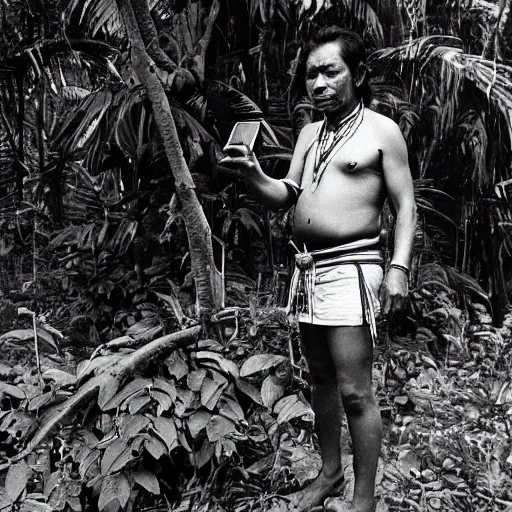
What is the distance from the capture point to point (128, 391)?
278 cm

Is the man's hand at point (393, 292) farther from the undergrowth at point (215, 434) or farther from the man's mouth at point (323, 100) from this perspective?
the undergrowth at point (215, 434)

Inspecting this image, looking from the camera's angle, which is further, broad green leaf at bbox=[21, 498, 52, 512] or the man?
broad green leaf at bbox=[21, 498, 52, 512]

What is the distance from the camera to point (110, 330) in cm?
429

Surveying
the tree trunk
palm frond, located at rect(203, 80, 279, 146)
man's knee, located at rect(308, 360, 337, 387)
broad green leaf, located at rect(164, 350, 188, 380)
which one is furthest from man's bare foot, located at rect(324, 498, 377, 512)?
palm frond, located at rect(203, 80, 279, 146)

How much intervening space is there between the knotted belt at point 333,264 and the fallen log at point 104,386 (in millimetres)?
811

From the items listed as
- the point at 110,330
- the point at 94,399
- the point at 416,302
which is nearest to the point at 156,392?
the point at 94,399

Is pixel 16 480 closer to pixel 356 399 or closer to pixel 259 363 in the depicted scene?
pixel 259 363

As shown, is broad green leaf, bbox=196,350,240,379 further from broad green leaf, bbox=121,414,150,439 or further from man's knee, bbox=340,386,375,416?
man's knee, bbox=340,386,375,416

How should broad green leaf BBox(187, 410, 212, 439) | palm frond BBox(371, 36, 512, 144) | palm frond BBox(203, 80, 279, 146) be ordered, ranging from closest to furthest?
broad green leaf BBox(187, 410, 212, 439) → palm frond BBox(371, 36, 512, 144) → palm frond BBox(203, 80, 279, 146)

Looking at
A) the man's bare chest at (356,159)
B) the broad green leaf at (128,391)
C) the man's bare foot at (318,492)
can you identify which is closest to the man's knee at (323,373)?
the man's bare foot at (318,492)

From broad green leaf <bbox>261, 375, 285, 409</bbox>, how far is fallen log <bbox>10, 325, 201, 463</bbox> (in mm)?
421

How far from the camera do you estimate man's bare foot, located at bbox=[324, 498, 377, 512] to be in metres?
2.21

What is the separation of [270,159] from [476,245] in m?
1.45

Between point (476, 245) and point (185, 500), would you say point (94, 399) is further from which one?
→ point (476, 245)
